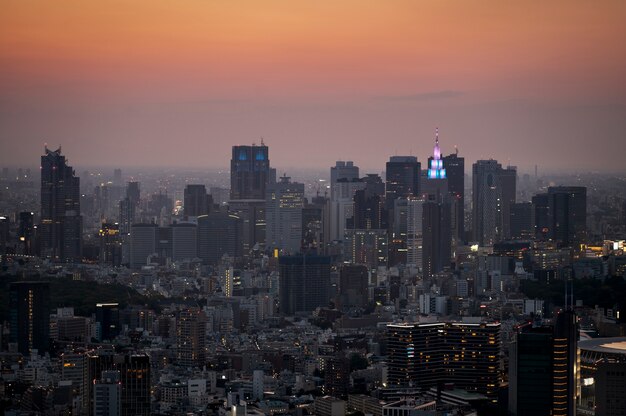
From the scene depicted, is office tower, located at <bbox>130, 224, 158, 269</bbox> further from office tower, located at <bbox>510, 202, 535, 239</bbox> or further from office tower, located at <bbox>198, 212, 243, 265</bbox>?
office tower, located at <bbox>510, 202, 535, 239</bbox>

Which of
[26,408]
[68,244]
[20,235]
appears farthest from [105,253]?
[26,408]

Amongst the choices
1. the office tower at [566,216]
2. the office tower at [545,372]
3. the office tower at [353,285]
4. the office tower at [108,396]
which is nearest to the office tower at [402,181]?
the office tower at [353,285]


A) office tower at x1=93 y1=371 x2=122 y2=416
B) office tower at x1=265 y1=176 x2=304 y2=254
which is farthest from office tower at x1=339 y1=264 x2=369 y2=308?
office tower at x1=93 y1=371 x2=122 y2=416

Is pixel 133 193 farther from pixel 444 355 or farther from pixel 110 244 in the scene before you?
pixel 444 355

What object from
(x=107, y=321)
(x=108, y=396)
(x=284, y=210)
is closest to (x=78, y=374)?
(x=108, y=396)

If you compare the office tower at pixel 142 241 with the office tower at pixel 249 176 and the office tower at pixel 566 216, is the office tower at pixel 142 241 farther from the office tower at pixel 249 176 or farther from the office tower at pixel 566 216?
the office tower at pixel 566 216
